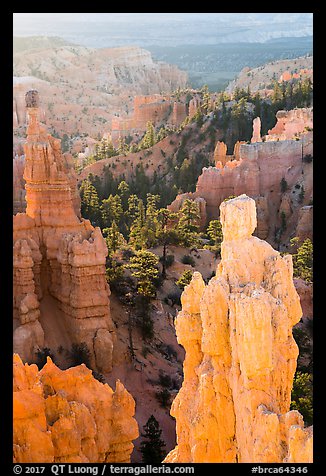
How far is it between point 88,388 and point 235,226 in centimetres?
501

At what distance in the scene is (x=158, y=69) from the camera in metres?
122

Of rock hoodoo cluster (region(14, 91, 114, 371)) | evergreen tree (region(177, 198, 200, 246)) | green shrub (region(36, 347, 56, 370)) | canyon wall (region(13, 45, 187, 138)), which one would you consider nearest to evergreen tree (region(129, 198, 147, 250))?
evergreen tree (region(177, 198, 200, 246))

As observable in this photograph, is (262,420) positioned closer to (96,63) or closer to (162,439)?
(162,439)

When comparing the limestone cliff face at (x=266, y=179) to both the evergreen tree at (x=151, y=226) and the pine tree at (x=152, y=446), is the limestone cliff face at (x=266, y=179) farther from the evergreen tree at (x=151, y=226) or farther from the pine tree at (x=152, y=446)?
the pine tree at (x=152, y=446)

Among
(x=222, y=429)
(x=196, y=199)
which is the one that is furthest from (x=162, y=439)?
(x=196, y=199)

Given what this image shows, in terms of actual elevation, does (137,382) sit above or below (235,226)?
below

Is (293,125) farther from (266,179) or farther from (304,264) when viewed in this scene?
(304,264)

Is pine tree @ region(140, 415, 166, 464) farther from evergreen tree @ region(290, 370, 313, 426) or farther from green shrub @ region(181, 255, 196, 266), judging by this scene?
green shrub @ region(181, 255, 196, 266)

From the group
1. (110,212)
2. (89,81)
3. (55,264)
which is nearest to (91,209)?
(110,212)

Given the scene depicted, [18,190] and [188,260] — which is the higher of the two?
[18,190]

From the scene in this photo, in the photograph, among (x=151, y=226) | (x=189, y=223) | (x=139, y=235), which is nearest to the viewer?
(x=139, y=235)

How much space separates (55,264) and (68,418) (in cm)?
767

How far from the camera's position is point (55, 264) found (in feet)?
63.3

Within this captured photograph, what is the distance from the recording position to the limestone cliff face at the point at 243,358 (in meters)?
9.37
